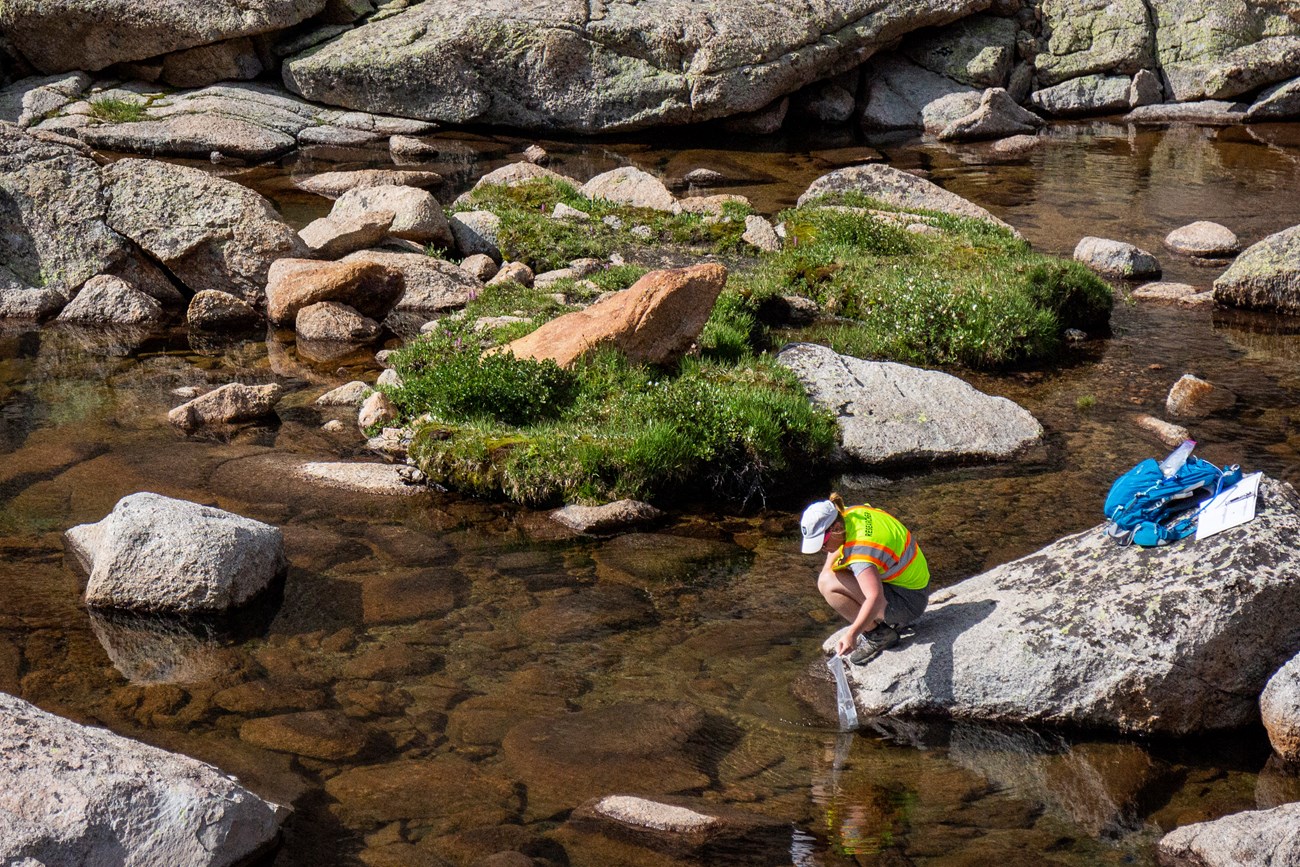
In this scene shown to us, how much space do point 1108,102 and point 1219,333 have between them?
22829mm

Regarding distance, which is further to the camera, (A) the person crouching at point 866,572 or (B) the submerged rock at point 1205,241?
(B) the submerged rock at point 1205,241

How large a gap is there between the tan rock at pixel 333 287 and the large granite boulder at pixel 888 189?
10.3 m

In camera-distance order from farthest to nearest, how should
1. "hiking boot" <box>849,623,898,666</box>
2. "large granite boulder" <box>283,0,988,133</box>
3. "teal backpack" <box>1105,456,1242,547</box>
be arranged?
"large granite boulder" <box>283,0,988,133</box> < "hiking boot" <box>849,623,898,666</box> < "teal backpack" <box>1105,456,1242,547</box>

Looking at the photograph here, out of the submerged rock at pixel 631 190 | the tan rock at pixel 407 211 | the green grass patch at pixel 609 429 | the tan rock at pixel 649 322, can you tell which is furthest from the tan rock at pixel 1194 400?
the tan rock at pixel 407 211

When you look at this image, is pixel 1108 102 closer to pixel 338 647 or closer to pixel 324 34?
pixel 324 34

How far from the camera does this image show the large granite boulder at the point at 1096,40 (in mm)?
39406

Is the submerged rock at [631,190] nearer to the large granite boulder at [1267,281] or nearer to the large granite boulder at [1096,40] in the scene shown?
the large granite boulder at [1267,281]

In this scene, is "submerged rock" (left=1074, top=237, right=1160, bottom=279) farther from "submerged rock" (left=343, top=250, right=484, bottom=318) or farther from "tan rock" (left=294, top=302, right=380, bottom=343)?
"tan rock" (left=294, top=302, right=380, bottom=343)

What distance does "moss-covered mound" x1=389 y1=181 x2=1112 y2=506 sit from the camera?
44.1 feet

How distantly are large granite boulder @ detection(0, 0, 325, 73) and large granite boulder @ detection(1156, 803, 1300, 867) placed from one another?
33.9 m

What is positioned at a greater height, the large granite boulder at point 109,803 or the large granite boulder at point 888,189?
the large granite boulder at point 888,189

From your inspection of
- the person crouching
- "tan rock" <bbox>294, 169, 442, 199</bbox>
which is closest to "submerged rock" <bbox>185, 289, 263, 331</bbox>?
"tan rock" <bbox>294, 169, 442, 199</bbox>

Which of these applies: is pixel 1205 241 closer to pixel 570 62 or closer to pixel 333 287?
pixel 333 287

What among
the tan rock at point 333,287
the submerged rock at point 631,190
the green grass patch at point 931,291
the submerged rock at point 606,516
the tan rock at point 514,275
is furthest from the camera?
the submerged rock at point 631,190
